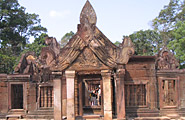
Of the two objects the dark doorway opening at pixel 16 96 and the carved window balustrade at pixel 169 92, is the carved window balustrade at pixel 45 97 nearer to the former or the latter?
the dark doorway opening at pixel 16 96

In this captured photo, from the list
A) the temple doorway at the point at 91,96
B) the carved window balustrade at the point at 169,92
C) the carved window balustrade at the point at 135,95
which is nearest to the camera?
the carved window balustrade at the point at 135,95

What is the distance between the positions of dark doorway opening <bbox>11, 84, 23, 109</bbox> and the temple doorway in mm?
3751

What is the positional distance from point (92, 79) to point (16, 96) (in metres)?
4.94

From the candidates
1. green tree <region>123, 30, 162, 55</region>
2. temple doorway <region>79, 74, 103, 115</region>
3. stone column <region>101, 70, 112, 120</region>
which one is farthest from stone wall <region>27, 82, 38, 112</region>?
green tree <region>123, 30, 162, 55</region>

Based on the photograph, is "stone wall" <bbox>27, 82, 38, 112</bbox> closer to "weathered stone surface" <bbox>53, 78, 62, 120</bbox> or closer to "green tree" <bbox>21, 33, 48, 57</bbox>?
"weathered stone surface" <bbox>53, 78, 62, 120</bbox>

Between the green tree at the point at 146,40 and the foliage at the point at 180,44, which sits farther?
the green tree at the point at 146,40

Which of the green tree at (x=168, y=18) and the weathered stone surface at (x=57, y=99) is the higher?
the green tree at (x=168, y=18)

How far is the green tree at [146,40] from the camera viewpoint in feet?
114

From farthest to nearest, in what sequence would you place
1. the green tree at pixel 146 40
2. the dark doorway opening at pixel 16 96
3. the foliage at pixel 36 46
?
the green tree at pixel 146 40 < the foliage at pixel 36 46 < the dark doorway opening at pixel 16 96

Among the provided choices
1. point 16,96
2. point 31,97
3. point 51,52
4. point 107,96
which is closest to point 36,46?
point 16,96

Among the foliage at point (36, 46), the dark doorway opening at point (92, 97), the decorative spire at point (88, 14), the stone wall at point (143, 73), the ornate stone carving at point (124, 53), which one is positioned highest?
the foliage at point (36, 46)

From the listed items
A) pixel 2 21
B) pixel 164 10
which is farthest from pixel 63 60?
pixel 164 10

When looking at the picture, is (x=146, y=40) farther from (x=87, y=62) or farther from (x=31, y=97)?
(x=87, y=62)

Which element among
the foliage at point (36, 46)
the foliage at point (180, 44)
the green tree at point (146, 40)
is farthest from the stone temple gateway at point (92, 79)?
the green tree at point (146, 40)
